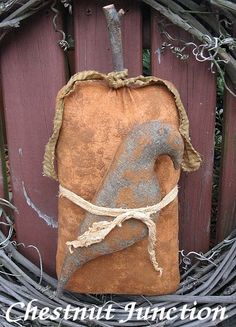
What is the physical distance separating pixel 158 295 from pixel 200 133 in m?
0.36

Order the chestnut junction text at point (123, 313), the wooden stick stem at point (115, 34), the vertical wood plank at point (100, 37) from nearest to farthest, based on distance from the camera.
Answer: the wooden stick stem at point (115, 34)
the vertical wood plank at point (100, 37)
the chestnut junction text at point (123, 313)

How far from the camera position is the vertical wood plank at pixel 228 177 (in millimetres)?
1023

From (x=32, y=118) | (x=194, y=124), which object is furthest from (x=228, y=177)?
(x=32, y=118)

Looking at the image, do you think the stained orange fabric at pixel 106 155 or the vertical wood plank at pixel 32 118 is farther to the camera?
the vertical wood plank at pixel 32 118

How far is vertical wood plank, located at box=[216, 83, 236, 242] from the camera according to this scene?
1023mm

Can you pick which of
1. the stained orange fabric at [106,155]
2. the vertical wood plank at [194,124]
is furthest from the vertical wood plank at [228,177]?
the stained orange fabric at [106,155]

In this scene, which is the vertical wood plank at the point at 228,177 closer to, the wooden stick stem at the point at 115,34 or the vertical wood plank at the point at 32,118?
the wooden stick stem at the point at 115,34

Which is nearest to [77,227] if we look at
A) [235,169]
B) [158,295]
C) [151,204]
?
[151,204]

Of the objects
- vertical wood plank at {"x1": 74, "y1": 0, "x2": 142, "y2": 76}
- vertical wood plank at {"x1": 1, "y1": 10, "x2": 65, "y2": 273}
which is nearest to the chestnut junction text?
vertical wood plank at {"x1": 1, "y1": 10, "x2": 65, "y2": 273}

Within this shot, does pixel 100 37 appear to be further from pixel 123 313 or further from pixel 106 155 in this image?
pixel 123 313

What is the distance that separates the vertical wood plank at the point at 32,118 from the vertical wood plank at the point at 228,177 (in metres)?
0.35

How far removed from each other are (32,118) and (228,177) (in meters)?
0.44

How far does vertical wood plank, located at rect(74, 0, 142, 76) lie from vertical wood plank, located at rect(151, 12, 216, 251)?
0.04 m

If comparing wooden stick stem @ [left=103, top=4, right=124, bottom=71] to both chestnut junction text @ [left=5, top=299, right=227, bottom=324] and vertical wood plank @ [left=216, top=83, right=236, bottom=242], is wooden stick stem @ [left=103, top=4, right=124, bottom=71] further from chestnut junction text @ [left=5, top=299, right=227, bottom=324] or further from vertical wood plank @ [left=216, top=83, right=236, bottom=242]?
chestnut junction text @ [left=5, top=299, right=227, bottom=324]
